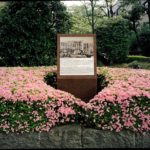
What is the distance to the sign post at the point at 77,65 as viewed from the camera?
7348 mm

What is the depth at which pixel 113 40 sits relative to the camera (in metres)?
19.0

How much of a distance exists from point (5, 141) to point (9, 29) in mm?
6440

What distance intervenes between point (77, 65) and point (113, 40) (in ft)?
38.9

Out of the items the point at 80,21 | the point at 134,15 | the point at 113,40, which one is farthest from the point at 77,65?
the point at 80,21

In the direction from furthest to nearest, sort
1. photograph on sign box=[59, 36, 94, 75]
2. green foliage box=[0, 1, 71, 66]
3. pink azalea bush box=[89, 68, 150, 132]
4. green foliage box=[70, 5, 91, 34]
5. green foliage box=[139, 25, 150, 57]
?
green foliage box=[70, 5, 91, 34] < green foliage box=[139, 25, 150, 57] < green foliage box=[0, 1, 71, 66] < photograph on sign box=[59, 36, 94, 75] < pink azalea bush box=[89, 68, 150, 132]

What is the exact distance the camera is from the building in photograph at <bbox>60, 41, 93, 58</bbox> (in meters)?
7.39

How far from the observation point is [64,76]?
7352 millimetres

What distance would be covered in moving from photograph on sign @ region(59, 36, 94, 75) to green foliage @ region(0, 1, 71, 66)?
14.0 ft

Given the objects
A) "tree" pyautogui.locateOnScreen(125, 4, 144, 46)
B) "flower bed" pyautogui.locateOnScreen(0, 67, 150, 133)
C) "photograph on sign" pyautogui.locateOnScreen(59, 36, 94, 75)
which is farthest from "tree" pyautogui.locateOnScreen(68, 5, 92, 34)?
"flower bed" pyautogui.locateOnScreen(0, 67, 150, 133)

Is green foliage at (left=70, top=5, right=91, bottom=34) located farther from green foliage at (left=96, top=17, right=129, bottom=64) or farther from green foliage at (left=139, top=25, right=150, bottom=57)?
green foliage at (left=96, top=17, right=129, bottom=64)

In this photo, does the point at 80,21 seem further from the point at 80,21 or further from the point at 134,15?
the point at 134,15

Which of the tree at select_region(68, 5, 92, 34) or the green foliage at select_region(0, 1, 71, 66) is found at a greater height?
the tree at select_region(68, 5, 92, 34)

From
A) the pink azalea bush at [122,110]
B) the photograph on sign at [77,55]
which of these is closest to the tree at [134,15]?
the photograph on sign at [77,55]

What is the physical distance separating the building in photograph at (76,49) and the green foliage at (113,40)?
11301mm
